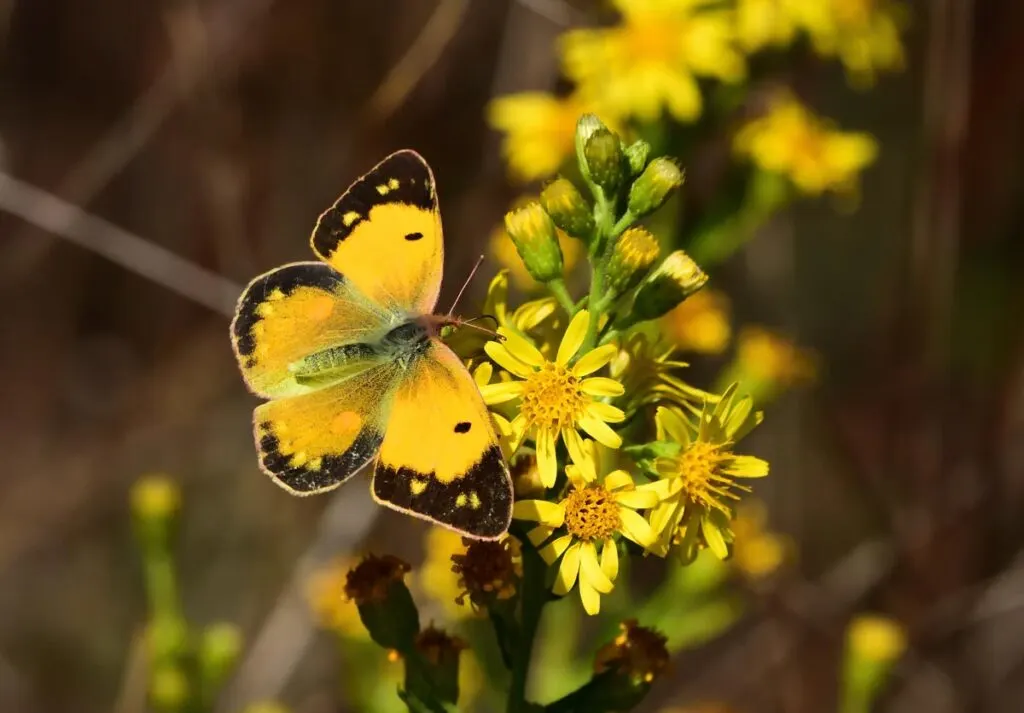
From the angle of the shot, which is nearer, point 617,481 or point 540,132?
point 617,481

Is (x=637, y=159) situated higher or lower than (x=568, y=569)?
higher

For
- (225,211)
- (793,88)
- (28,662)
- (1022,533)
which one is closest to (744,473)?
(793,88)

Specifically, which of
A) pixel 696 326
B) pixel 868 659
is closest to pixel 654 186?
pixel 696 326

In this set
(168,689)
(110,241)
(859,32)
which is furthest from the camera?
(110,241)

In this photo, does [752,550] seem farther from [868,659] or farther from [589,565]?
[589,565]

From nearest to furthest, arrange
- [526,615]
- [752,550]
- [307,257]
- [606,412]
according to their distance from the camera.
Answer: [606,412] → [526,615] → [752,550] → [307,257]

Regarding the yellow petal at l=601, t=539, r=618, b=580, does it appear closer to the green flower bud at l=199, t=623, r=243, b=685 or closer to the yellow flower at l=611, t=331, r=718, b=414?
the yellow flower at l=611, t=331, r=718, b=414

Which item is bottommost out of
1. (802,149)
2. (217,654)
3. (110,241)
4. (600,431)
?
(217,654)
